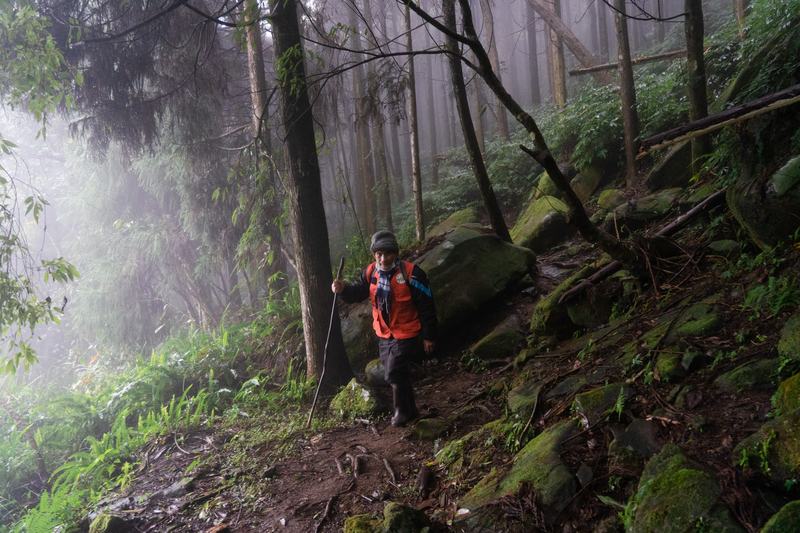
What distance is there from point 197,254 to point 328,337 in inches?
520

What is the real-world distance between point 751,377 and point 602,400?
0.83m

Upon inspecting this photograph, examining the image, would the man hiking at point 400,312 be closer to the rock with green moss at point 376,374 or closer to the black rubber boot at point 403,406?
the black rubber boot at point 403,406

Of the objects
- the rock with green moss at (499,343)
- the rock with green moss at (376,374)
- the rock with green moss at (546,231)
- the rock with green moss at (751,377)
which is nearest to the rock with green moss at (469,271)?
the rock with green moss at (499,343)

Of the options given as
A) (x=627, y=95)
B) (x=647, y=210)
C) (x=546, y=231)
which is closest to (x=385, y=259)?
(x=647, y=210)

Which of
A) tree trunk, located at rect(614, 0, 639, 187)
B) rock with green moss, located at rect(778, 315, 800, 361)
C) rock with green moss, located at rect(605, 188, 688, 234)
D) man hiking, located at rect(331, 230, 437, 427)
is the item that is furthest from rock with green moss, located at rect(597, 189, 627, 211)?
rock with green moss, located at rect(778, 315, 800, 361)

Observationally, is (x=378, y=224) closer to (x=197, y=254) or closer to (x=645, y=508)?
(x=197, y=254)

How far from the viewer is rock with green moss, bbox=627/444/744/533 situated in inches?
71.1

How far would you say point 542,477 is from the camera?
2.62 meters

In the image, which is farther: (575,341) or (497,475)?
(575,341)

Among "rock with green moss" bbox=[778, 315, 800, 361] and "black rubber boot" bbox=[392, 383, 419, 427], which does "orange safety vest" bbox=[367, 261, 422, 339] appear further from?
"rock with green moss" bbox=[778, 315, 800, 361]

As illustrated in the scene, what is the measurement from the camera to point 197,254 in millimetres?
16844

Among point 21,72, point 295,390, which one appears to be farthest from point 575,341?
point 21,72

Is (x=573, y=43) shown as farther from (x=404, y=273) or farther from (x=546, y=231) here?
(x=404, y=273)

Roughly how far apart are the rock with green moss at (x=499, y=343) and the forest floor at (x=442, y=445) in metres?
0.20
